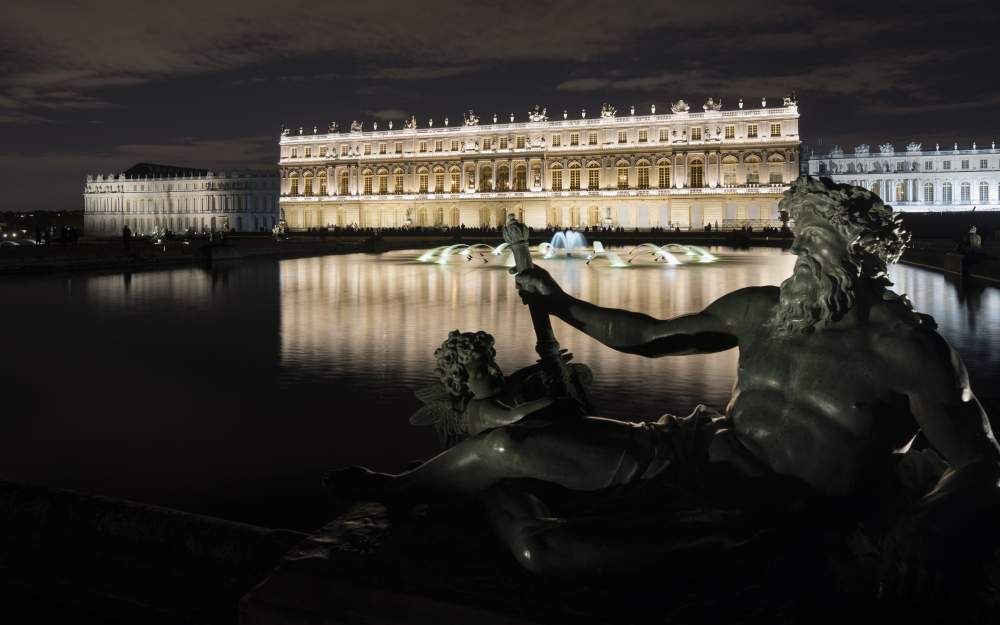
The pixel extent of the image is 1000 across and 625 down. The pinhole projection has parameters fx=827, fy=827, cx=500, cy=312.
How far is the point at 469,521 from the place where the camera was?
8.60 ft

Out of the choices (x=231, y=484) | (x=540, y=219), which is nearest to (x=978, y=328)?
(x=231, y=484)

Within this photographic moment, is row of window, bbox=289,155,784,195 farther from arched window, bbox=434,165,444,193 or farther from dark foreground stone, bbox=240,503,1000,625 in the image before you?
dark foreground stone, bbox=240,503,1000,625

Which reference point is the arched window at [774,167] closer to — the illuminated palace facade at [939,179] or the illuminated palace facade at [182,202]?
the illuminated palace facade at [939,179]

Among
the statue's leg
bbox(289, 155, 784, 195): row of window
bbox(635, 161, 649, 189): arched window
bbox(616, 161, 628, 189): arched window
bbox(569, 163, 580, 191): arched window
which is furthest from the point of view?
bbox(569, 163, 580, 191): arched window

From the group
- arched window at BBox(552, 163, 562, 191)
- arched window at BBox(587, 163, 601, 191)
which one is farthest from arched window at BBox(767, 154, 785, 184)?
arched window at BBox(552, 163, 562, 191)

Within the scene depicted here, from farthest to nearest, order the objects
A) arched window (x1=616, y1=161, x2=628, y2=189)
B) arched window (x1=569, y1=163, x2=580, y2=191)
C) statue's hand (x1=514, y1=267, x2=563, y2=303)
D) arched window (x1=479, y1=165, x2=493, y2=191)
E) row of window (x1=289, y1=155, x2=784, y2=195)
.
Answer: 1. arched window (x1=479, y1=165, x2=493, y2=191)
2. arched window (x1=569, y1=163, x2=580, y2=191)
3. arched window (x1=616, y1=161, x2=628, y2=189)
4. row of window (x1=289, y1=155, x2=784, y2=195)
5. statue's hand (x1=514, y1=267, x2=563, y2=303)

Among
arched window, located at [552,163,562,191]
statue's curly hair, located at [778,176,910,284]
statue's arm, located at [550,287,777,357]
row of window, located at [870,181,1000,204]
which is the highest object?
arched window, located at [552,163,562,191]

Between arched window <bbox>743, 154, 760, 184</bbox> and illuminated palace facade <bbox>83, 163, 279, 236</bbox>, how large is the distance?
2272 inches

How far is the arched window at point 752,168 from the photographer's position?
75.1 metres

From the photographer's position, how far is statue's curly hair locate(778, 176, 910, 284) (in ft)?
7.20

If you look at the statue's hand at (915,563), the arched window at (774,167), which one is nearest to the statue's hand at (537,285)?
the statue's hand at (915,563)

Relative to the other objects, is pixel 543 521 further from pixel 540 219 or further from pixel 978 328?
pixel 540 219

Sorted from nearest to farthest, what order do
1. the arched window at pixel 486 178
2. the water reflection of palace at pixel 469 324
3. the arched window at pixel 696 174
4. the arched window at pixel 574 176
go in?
1. the water reflection of palace at pixel 469 324
2. the arched window at pixel 696 174
3. the arched window at pixel 574 176
4. the arched window at pixel 486 178

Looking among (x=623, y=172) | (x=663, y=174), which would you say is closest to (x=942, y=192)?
(x=663, y=174)
